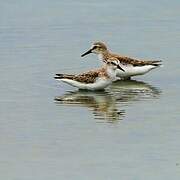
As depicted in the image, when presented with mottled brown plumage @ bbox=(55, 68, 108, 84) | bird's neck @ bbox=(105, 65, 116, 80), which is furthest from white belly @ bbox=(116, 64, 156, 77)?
mottled brown plumage @ bbox=(55, 68, 108, 84)

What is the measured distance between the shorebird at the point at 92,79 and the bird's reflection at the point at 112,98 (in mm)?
101

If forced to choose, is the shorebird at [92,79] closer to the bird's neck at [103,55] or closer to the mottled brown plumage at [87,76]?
the mottled brown plumage at [87,76]

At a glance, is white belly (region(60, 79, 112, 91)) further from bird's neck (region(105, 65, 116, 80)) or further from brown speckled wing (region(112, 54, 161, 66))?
brown speckled wing (region(112, 54, 161, 66))

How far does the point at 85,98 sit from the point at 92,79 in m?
0.56

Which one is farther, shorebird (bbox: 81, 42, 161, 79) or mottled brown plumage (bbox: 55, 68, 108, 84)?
shorebird (bbox: 81, 42, 161, 79)

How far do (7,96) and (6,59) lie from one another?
8.63ft

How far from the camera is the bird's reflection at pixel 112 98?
12664 millimetres

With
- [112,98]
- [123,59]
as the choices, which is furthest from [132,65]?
[112,98]

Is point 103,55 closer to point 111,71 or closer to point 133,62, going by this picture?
point 133,62

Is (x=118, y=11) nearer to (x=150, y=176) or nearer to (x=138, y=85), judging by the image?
(x=138, y=85)

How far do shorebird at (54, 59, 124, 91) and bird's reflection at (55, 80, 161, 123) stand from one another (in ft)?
0.33

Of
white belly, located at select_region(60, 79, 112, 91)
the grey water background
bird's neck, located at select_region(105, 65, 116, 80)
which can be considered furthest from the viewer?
bird's neck, located at select_region(105, 65, 116, 80)

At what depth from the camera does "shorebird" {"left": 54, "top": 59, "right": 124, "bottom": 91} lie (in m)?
14.2

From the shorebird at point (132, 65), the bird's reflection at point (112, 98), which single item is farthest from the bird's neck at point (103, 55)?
the bird's reflection at point (112, 98)
